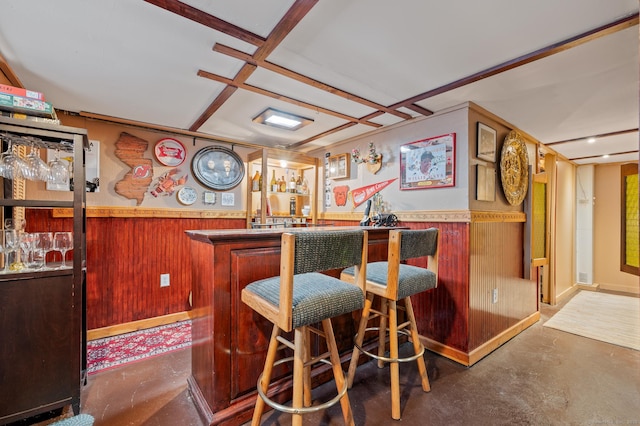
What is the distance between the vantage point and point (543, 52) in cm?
150

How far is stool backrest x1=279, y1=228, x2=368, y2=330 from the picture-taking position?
41.4 inches

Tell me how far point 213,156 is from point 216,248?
81.8 inches

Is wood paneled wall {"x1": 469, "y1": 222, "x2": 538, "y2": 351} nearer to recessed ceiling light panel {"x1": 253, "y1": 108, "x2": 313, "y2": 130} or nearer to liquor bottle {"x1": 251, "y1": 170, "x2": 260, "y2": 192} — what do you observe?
recessed ceiling light panel {"x1": 253, "y1": 108, "x2": 313, "y2": 130}

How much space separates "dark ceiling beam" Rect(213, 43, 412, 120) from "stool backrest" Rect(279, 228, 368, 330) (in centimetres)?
109

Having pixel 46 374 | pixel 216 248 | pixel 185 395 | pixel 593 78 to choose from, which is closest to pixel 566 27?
pixel 593 78

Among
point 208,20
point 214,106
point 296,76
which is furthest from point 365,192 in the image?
point 208,20

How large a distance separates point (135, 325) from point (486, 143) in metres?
3.66

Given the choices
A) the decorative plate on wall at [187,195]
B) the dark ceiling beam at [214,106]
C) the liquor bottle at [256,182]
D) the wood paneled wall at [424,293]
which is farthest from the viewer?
the liquor bottle at [256,182]

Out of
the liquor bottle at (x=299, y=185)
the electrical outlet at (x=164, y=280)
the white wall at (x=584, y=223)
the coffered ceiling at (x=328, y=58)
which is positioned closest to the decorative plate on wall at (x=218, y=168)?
the coffered ceiling at (x=328, y=58)

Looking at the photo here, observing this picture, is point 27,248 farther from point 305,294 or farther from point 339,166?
point 339,166

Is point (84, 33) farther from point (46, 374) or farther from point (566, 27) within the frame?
point (566, 27)

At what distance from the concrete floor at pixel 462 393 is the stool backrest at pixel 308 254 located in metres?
0.95

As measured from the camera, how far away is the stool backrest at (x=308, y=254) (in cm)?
105

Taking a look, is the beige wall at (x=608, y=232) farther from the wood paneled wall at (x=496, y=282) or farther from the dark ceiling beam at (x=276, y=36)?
the dark ceiling beam at (x=276, y=36)
